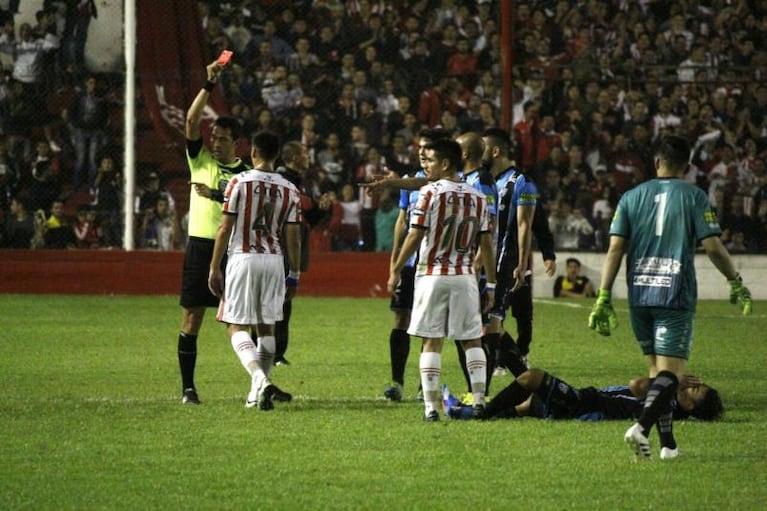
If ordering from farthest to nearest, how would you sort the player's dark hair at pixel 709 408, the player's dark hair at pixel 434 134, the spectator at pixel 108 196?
the spectator at pixel 108 196, the player's dark hair at pixel 434 134, the player's dark hair at pixel 709 408

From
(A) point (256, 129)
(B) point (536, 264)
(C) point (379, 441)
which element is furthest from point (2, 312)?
(C) point (379, 441)

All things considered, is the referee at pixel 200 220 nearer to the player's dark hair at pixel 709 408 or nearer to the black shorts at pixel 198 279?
the black shorts at pixel 198 279

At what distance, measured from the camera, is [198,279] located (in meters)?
9.99

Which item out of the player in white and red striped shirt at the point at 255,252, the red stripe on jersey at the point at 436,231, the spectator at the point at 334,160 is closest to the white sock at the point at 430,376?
the red stripe on jersey at the point at 436,231

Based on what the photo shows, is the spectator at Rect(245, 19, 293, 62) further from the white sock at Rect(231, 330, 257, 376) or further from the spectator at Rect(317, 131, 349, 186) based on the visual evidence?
the white sock at Rect(231, 330, 257, 376)

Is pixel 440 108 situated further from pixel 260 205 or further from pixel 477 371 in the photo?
pixel 477 371

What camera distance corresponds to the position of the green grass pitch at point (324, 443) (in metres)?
6.58

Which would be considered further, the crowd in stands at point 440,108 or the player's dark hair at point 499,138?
the crowd in stands at point 440,108

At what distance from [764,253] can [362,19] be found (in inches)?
299

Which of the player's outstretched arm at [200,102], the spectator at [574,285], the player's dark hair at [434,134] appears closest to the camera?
the player's outstretched arm at [200,102]

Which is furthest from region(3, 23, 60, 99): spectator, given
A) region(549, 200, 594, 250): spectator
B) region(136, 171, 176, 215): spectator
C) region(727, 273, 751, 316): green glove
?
region(727, 273, 751, 316): green glove

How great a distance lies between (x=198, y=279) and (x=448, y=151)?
2.27 metres

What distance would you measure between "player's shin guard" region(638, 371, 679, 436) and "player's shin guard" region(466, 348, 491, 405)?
1.81 meters

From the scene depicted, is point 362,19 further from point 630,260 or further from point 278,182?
point 630,260
